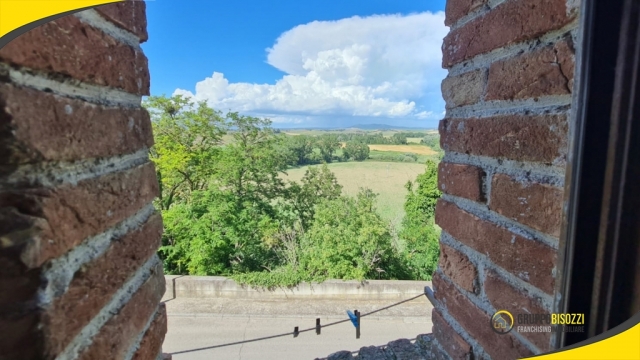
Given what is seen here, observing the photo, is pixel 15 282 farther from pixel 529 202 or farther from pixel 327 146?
pixel 327 146

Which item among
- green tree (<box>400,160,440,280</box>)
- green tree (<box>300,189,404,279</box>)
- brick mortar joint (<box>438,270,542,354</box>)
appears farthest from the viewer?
green tree (<box>400,160,440,280</box>)

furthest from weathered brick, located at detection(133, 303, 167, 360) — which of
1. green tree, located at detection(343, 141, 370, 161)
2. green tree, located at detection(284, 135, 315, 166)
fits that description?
green tree, located at detection(284, 135, 315, 166)

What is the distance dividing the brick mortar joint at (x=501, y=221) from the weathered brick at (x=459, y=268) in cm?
11

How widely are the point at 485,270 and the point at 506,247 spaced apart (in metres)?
0.09

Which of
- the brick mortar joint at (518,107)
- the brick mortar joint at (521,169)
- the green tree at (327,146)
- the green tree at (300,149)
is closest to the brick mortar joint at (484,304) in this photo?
the brick mortar joint at (521,169)

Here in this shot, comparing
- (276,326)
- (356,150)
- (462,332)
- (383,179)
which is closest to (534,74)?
(462,332)

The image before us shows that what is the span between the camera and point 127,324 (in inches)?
20.3

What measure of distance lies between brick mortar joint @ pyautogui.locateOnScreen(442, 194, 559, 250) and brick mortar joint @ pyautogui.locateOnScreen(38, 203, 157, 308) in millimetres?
636

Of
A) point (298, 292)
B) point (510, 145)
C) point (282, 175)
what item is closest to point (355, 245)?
point (298, 292)

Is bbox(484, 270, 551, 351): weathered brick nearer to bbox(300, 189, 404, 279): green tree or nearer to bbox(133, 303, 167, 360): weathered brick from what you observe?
bbox(133, 303, 167, 360): weathered brick

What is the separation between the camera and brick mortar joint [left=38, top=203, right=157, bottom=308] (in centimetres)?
35

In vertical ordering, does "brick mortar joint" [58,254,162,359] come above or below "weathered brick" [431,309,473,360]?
above

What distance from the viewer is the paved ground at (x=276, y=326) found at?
610 centimetres

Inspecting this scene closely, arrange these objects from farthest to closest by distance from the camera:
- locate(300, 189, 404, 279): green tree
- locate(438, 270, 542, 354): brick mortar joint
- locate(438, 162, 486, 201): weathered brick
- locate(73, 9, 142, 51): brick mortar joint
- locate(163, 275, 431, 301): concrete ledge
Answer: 1. locate(300, 189, 404, 279): green tree
2. locate(163, 275, 431, 301): concrete ledge
3. locate(438, 162, 486, 201): weathered brick
4. locate(438, 270, 542, 354): brick mortar joint
5. locate(73, 9, 142, 51): brick mortar joint
